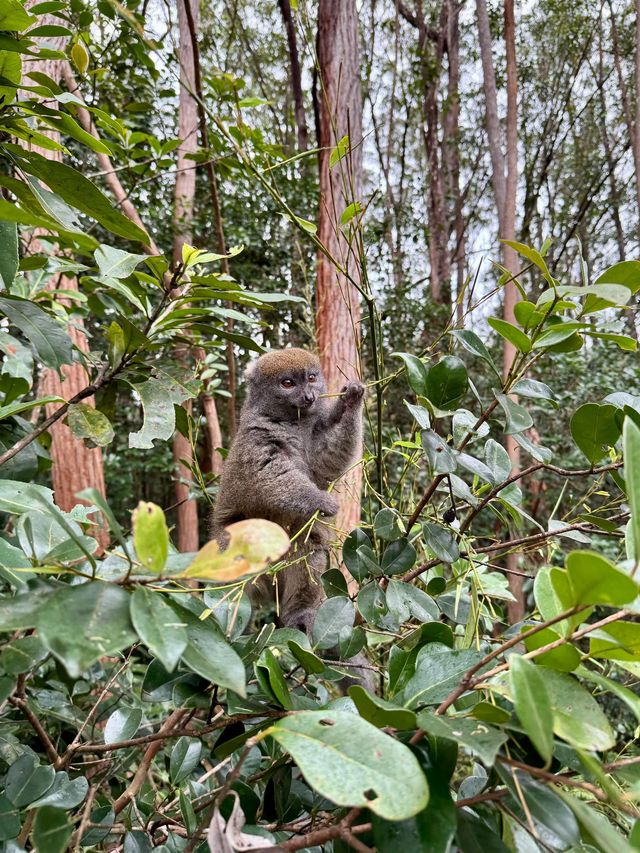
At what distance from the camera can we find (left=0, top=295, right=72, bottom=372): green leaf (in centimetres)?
125

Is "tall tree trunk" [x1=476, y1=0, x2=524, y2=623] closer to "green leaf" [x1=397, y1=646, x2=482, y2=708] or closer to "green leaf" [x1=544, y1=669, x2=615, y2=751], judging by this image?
"green leaf" [x1=397, y1=646, x2=482, y2=708]

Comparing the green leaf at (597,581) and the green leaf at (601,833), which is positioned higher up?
the green leaf at (597,581)

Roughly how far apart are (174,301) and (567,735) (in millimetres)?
1293

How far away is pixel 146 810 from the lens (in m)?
1.23

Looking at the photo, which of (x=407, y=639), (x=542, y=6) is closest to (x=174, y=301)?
(x=407, y=639)

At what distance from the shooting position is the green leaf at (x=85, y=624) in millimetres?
485

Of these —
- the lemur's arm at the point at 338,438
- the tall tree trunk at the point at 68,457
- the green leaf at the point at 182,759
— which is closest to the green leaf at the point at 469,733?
the green leaf at the point at 182,759

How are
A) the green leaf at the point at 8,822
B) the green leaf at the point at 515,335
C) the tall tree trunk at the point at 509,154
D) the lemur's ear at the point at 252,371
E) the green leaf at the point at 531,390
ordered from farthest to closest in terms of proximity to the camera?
the tall tree trunk at the point at 509,154, the lemur's ear at the point at 252,371, the green leaf at the point at 531,390, the green leaf at the point at 515,335, the green leaf at the point at 8,822

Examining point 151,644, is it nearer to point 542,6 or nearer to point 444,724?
point 444,724

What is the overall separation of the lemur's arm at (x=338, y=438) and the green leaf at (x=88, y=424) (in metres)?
0.97

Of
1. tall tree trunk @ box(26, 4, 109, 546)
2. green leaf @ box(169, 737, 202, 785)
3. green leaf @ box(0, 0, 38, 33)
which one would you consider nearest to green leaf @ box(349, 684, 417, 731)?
green leaf @ box(169, 737, 202, 785)

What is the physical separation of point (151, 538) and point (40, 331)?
0.90 m

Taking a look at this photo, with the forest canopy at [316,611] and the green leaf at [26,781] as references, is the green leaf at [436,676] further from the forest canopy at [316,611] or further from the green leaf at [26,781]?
A: the green leaf at [26,781]

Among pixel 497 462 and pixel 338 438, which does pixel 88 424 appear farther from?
pixel 338 438
